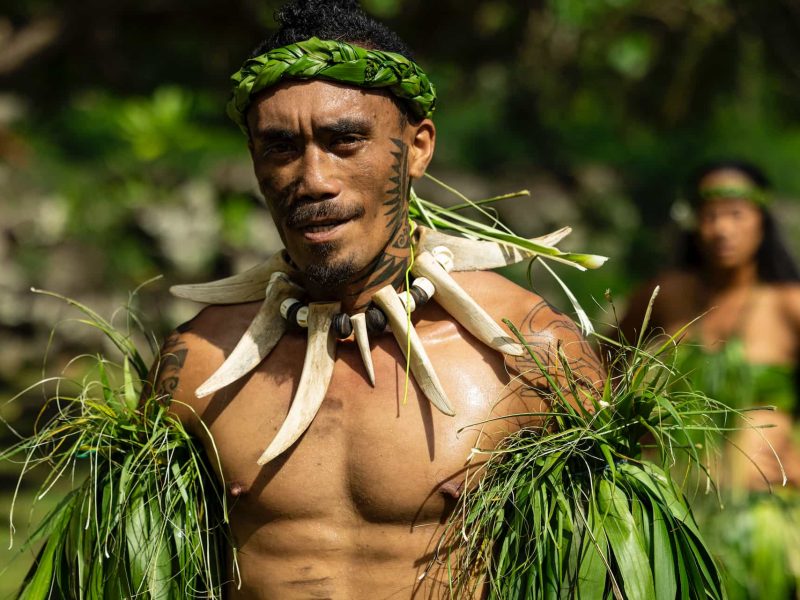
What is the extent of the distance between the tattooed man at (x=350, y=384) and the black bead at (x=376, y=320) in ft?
0.09

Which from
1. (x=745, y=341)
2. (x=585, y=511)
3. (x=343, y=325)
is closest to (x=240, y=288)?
(x=343, y=325)

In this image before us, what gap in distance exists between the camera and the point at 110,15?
33.8ft

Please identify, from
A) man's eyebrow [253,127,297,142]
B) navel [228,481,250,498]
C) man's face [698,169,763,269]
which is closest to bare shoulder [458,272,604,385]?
man's eyebrow [253,127,297,142]

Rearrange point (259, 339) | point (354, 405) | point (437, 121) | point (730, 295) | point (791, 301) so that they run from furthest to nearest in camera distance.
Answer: point (437, 121)
point (730, 295)
point (791, 301)
point (259, 339)
point (354, 405)

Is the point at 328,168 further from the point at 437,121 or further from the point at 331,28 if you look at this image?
the point at 437,121

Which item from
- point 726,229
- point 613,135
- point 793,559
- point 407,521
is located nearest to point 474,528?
point 407,521

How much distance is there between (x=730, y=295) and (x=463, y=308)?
275 cm

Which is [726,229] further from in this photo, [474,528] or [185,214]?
[185,214]

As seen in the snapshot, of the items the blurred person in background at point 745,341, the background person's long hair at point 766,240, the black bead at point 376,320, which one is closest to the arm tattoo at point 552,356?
the black bead at point 376,320

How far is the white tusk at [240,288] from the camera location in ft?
8.14

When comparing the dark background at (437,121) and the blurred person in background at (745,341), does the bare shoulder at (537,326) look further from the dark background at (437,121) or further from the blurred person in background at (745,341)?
the dark background at (437,121)

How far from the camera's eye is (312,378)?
7.43 ft

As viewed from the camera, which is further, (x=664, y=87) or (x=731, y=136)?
(x=664, y=87)

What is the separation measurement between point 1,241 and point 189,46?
171 inches
